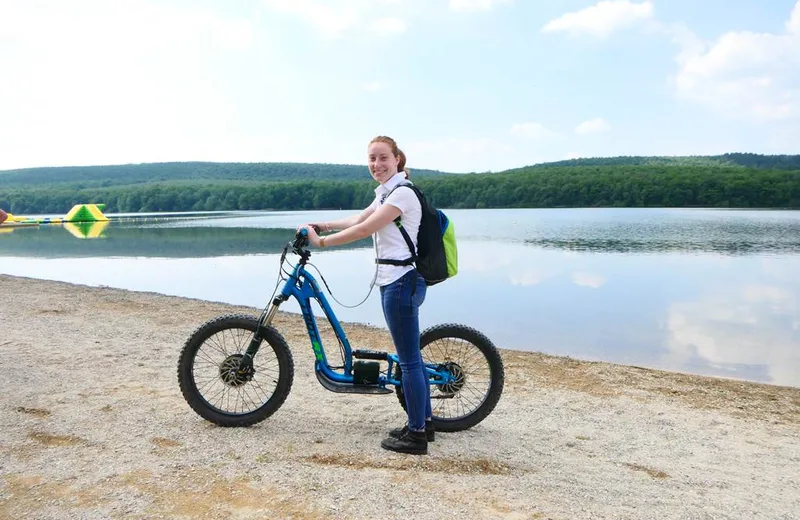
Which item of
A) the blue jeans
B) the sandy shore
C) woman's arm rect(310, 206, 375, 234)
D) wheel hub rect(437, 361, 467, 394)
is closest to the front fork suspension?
the sandy shore

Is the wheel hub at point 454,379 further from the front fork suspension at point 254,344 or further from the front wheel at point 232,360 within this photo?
the front fork suspension at point 254,344

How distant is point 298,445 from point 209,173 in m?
146

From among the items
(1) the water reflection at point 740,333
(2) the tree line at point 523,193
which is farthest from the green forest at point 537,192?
(1) the water reflection at point 740,333

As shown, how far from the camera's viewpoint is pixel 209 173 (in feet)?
469

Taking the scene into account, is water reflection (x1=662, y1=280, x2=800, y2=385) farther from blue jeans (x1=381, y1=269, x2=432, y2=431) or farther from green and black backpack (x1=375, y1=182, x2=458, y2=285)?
green and black backpack (x1=375, y1=182, x2=458, y2=285)

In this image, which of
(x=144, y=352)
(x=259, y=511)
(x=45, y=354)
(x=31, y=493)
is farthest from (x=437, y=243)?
(x=45, y=354)

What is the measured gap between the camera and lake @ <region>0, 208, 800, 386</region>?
983cm

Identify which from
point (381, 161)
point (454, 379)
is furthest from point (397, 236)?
point (454, 379)

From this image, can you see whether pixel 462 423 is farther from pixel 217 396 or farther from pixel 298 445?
pixel 217 396

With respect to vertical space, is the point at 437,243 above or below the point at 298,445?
above

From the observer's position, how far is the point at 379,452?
13.5 ft

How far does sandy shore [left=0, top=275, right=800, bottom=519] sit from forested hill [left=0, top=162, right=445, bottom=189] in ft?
405

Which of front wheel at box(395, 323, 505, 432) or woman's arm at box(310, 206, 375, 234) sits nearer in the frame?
woman's arm at box(310, 206, 375, 234)

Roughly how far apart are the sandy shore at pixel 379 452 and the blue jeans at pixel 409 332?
34 centimetres
